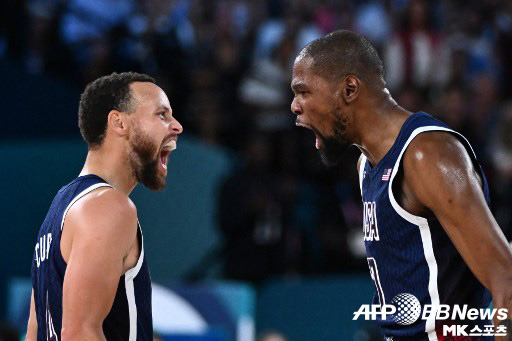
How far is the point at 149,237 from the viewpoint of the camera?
8.81 meters

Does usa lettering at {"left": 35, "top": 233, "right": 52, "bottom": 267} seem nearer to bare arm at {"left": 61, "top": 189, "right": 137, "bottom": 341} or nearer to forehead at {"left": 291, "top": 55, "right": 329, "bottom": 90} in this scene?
bare arm at {"left": 61, "top": 189, "right": 137, "bottom": 341}

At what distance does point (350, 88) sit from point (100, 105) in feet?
3.63

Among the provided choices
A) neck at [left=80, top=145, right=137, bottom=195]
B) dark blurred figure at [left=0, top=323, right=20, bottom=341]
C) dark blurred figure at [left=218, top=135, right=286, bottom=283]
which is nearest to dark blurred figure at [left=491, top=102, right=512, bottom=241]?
dark blurred figure at [left=218, top=135, right=286, bottom=283]

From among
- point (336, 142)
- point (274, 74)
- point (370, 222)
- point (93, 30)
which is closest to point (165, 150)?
point (336, 142)

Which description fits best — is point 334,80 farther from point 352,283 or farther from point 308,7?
point 308,7

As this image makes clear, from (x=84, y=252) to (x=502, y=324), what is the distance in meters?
1.61

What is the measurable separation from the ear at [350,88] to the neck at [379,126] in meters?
0.08

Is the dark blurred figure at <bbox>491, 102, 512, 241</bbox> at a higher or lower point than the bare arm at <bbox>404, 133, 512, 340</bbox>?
higher

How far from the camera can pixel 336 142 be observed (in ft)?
14.3

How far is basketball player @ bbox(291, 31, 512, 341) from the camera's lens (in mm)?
3707

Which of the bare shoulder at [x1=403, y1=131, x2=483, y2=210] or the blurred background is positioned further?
the blurred background

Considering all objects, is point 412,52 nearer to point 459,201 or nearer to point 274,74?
point 274,74

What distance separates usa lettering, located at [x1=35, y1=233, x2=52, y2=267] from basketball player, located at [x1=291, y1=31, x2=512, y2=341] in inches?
48.5

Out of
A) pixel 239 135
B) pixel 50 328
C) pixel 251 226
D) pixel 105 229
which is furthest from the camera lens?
pixel 239 135
